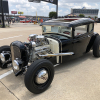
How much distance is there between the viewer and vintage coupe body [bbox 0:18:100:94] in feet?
7.59

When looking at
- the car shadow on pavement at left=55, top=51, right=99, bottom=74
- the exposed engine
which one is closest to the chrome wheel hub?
the exposed engine

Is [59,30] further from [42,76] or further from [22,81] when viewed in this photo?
[22,81]

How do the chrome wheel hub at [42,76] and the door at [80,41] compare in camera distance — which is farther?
the door at [80,41]

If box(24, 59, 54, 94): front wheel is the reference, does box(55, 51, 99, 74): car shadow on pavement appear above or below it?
below

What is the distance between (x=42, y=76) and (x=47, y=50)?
1140 mm

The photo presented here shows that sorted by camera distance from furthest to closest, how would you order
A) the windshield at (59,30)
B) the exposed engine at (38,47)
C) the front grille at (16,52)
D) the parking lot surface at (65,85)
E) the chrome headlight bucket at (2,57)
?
the windshield at (59,30), the chrome headlight bucket at (2,57), the exposed engine at (38,47), the front grille at (16,52), the parking lot surface at (65,85)

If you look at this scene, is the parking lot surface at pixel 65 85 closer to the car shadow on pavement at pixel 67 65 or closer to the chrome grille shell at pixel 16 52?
the car shadow on pavement at pixel 67 65

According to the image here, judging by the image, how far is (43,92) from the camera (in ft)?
7.97

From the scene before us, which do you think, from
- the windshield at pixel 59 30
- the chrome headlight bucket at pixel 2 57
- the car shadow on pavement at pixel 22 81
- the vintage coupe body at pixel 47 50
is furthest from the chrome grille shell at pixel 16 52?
the windshield at pixel 59 30

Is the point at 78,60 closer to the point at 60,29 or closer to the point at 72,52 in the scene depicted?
the point at 72,52

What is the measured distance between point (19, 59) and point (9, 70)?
102 cm

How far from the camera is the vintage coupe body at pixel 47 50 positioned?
2.31 meters

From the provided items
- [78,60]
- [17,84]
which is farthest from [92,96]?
[78,60]

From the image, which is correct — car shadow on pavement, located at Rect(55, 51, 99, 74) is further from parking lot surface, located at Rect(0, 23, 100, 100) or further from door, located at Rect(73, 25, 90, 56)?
door, located at Rect(73, 25, 90, 56)
